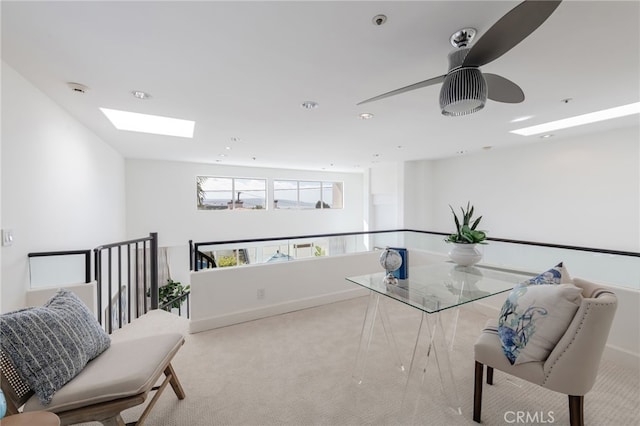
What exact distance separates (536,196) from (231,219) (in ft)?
22.8

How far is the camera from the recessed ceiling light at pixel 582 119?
3.24 m

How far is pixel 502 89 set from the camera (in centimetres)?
173

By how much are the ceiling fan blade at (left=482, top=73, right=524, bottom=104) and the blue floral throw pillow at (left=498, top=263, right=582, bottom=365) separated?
122 cm

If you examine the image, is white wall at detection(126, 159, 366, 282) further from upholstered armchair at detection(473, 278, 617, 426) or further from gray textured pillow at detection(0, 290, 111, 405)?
upholstered armchair at detection(473, 278, 617, 426)

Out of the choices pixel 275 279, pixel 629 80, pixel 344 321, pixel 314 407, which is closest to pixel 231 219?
pixel 275 279

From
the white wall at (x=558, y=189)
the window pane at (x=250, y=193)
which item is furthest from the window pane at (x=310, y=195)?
the white wall at (x=558, y=189)

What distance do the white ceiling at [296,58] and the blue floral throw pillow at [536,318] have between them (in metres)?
1.59

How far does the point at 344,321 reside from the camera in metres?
3.26

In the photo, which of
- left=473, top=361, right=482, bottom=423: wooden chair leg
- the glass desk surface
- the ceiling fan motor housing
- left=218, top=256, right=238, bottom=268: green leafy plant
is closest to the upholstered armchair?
left=473, top=361, right=482, bottom=423: wooden chair leg

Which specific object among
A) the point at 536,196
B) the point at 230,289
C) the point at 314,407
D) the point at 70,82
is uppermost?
the point at 70,82

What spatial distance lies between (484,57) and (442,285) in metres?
1.60

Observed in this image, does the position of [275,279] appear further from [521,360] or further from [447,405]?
[521,360]

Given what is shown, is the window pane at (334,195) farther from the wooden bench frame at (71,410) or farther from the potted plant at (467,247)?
the wooden bench frame at (71,410)

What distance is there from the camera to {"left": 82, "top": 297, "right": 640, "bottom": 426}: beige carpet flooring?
69.2 inches
